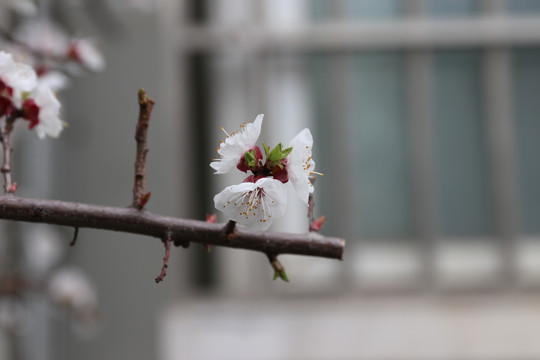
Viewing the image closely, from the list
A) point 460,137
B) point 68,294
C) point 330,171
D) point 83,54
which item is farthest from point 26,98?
point 460,137

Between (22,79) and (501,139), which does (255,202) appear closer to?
(22,79)

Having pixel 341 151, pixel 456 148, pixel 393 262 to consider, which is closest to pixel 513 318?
pixel 393 262

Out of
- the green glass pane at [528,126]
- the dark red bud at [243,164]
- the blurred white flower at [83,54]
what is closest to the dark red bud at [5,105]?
the dark red bud at [243,164]

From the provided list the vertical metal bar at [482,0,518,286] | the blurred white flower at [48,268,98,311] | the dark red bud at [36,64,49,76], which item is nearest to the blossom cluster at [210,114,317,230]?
the dark red bud at [36,64,49,76]

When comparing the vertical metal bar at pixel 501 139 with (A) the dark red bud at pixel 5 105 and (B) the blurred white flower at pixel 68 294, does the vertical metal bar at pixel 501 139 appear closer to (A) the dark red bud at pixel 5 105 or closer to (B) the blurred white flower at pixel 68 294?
(B) the blurred white flower at pixel 68 294

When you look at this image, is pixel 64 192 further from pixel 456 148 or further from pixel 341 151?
pixel 456 148

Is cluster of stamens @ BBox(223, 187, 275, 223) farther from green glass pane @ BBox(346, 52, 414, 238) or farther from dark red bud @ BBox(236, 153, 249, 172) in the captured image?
green glass pane @ BBox(346, 52, 414, 238)
